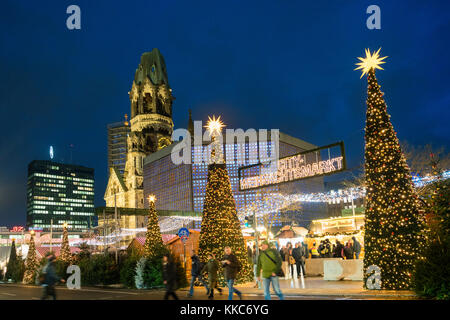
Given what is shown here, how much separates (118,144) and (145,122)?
36976 millimetres

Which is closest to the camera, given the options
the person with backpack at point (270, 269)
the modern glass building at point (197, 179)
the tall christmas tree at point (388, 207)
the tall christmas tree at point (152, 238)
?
the person with backpack at point (270, 269)

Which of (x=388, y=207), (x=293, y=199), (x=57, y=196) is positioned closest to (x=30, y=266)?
(x=293, y=199)

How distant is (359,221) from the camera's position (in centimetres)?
2861

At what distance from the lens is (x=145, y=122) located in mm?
108250

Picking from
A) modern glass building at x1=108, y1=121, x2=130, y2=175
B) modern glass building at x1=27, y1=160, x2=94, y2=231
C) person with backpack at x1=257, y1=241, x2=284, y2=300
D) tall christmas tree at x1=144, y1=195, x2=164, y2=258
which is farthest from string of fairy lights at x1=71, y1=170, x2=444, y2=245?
modern glass building at x1=27, y1=160, x2=94, y2=231

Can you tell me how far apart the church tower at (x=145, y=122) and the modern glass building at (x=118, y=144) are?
2673 centimetres

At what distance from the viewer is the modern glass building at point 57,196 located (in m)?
178

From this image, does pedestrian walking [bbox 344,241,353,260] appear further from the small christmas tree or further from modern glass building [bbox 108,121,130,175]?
modern glass building [bbox 108,121,130,175]

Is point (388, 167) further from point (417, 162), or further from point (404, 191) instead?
point (417, 162)

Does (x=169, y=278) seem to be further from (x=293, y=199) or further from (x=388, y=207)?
(x=293, y=199)

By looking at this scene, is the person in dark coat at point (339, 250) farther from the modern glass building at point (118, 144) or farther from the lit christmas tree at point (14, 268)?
the modern glass building at point (118, 144)

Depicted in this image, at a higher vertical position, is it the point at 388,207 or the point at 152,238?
the point at 388,207

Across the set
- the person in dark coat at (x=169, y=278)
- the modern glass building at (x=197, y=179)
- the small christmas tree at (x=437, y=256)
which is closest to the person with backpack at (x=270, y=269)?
the person in dark coat at (x=169, y=278)

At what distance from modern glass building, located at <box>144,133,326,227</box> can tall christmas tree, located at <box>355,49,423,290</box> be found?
73.3 meters
